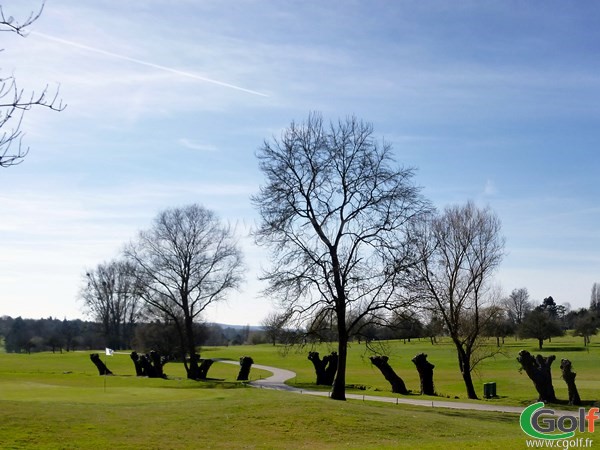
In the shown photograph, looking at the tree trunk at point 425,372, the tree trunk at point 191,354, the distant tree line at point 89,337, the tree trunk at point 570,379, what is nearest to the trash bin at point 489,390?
the tree trunk at point 425,372

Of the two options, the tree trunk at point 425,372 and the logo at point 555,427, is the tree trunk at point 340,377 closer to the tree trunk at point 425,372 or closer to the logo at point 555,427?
the logo at point 555,427

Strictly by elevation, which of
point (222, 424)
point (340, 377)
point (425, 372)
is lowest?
point (425, 372)

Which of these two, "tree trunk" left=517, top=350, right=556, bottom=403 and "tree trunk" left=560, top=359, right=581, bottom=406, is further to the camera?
"tree trunk" left=517, top=350, right=556, bottom=403

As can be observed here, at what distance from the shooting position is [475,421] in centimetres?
2350

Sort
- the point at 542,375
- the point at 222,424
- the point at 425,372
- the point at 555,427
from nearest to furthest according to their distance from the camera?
the point at 222,424, the point at 555,427, the point at 542,375, the point at 425,372

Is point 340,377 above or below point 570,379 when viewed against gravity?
above

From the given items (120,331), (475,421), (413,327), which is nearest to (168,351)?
(120,331)

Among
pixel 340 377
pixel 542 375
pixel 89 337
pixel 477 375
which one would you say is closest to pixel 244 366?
pixel 340 377

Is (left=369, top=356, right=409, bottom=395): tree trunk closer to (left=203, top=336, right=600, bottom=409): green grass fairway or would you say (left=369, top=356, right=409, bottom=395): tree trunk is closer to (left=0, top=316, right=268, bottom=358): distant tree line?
(left=203, top=336, right=600, bottom=409): green grass fairway

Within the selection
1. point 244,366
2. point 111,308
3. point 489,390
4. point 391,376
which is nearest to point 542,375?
point 489,390

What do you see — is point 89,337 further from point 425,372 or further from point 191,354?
point 425,372

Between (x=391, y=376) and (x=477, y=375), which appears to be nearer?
(x=391, y=376)

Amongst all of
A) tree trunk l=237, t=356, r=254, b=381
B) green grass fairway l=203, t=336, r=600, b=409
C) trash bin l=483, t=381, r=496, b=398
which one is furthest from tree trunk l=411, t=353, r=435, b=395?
tree trunk l=237, t=356, r=254, b=381

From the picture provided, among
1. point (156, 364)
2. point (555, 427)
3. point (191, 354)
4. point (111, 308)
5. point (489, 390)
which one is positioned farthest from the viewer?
point (111, 308)
